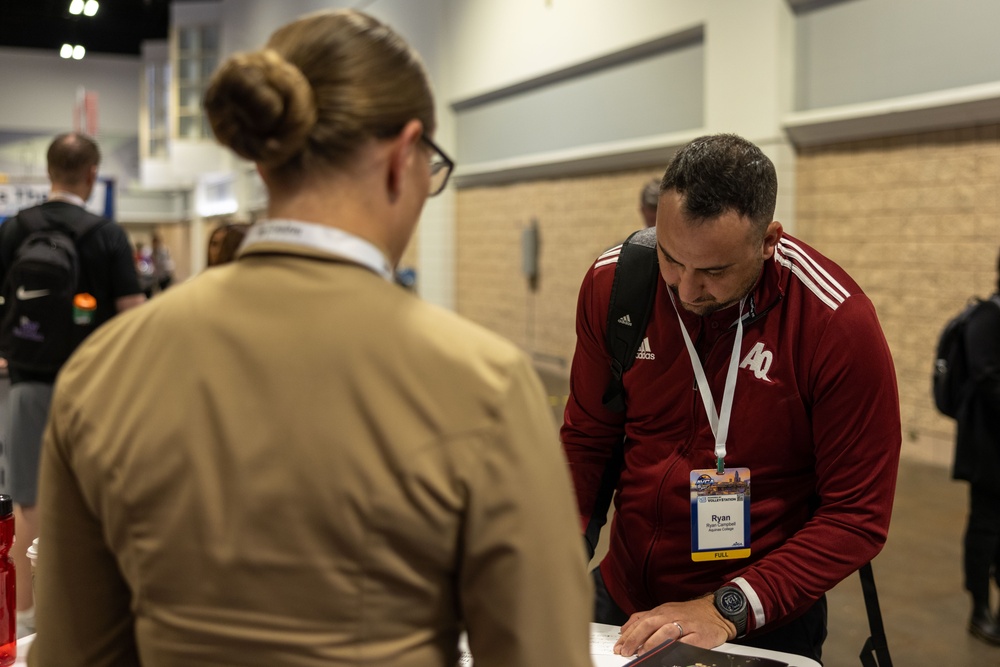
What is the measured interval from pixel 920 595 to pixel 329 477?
13.5ft

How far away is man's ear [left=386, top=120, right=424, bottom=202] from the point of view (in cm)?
91

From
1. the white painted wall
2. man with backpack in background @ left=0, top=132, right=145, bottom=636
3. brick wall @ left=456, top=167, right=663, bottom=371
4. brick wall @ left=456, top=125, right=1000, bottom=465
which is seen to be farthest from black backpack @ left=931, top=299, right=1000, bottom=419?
the white painted wall

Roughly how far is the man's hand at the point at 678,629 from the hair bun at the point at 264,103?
109 centimetres

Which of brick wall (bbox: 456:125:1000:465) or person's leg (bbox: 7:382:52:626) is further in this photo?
brick wall (bbox: 456:125:1000:465)

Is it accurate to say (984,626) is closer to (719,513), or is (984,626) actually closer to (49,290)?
(719,513)

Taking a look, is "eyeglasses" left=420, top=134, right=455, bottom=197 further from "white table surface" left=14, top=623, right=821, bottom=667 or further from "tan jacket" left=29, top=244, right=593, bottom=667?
"white table surface" left=14, top=623, right=821, bottom=667

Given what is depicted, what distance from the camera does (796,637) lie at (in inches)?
71.4

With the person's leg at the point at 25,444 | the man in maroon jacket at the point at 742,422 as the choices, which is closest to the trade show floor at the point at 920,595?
the man in maroon jacket at the point at 742,422

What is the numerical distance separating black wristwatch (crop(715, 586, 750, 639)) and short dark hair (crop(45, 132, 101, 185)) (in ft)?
10.2

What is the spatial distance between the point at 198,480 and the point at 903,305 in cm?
618

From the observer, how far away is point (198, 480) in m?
0.86

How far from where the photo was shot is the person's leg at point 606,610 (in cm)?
197

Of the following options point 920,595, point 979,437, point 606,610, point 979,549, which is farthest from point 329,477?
point 920,595

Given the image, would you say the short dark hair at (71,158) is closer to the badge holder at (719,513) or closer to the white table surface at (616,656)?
the white table surface at (616,656)
